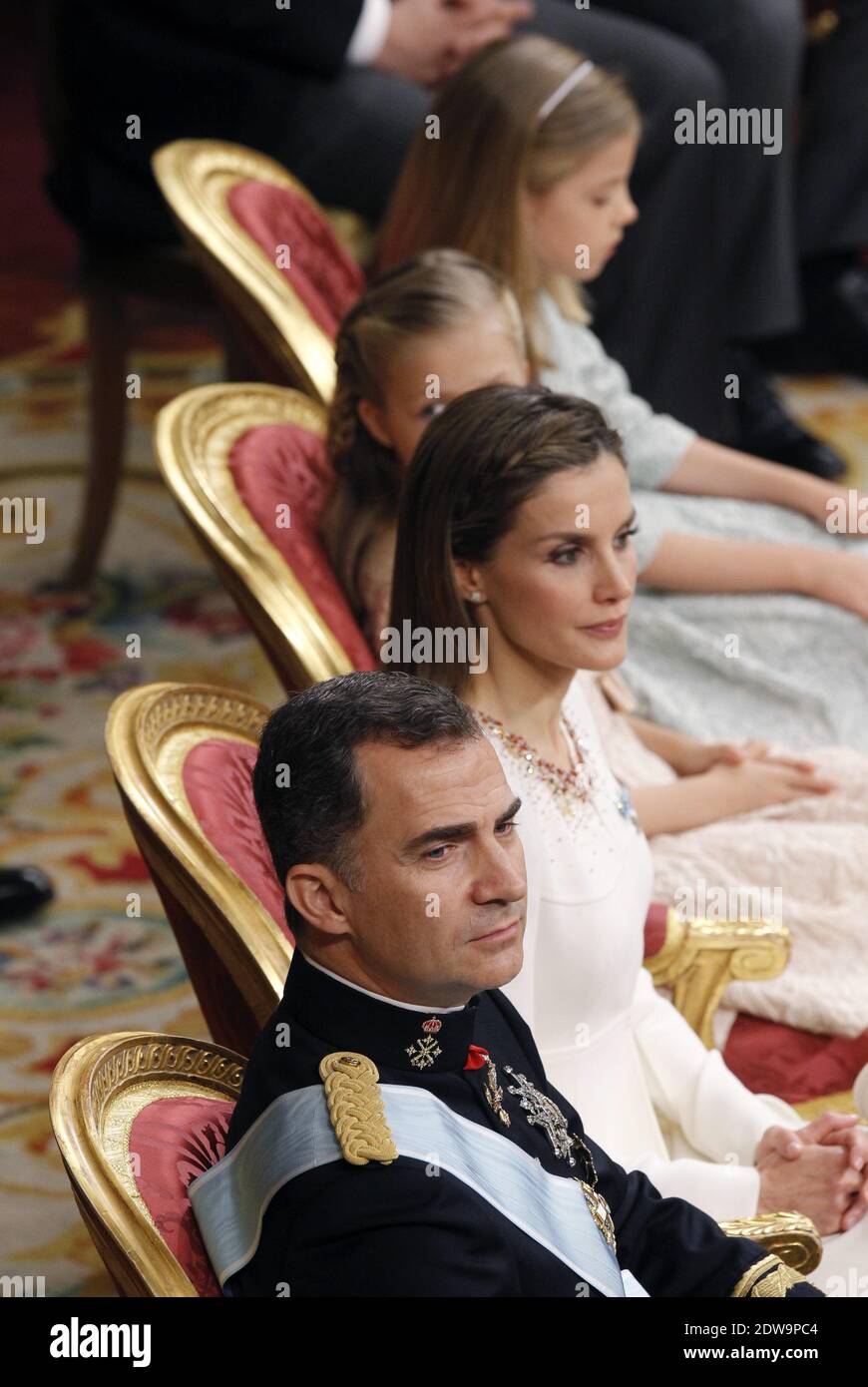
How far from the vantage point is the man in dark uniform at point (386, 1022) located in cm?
109

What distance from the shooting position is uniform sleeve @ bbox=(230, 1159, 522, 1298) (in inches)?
41.5

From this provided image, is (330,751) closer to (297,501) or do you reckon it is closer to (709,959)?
(709,959)

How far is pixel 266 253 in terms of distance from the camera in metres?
2.46

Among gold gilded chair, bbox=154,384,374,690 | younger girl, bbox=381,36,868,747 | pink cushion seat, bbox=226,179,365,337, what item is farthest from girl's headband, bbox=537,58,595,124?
gold gilded chair, bbox=154,384,374,690

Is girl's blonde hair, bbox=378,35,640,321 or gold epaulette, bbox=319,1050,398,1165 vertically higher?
girl's blonde hair, bbox=378,35,640,321

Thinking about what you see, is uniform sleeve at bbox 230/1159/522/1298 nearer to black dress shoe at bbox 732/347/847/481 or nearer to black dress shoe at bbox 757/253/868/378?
black dress shoe at bbox 732/347/847/481

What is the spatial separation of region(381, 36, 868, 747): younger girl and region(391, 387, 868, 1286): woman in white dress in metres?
0.82

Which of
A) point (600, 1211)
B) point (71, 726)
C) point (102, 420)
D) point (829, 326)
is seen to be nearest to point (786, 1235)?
point (600, 1211)

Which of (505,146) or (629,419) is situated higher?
(505,146)

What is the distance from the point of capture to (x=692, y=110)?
3.71 metres

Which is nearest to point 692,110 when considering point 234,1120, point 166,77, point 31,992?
point 166,77

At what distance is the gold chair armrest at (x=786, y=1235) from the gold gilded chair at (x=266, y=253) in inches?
47.9

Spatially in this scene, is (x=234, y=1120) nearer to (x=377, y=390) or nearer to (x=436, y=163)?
(x=377, y=390)

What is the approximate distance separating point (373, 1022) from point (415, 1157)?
0.30 ft
